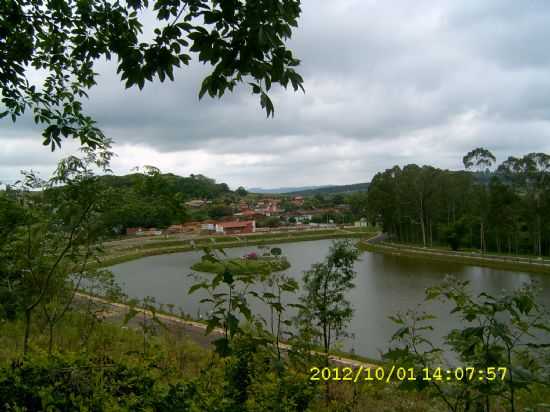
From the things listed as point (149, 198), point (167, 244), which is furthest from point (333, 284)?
point (167, 244)

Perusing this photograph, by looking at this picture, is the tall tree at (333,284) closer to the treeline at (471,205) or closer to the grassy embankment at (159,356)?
the grassy embankment at (159,356)

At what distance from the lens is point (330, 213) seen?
2239 inches

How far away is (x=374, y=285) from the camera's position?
1445 centimetres

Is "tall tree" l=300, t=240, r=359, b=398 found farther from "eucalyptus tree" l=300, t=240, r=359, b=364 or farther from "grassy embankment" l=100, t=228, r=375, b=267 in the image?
"grassy embankment" l=100, t=228, r=375, b=267

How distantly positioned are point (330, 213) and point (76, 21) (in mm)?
55556

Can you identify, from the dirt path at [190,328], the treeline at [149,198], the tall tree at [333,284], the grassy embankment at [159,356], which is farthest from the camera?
the dirt path at [190,328]

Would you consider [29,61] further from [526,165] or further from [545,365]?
[526,165]

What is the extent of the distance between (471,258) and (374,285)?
9.81 meters

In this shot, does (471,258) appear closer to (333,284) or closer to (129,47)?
(333,284)

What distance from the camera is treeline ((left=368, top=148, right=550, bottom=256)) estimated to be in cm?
1950

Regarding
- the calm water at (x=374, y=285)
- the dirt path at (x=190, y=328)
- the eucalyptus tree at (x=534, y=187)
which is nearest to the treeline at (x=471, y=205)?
the eucalyptus tree at (x=534, y=187)

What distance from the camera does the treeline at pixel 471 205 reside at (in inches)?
768

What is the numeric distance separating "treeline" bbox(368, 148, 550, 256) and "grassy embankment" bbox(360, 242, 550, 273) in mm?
1278

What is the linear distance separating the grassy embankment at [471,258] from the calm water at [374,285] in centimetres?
80
